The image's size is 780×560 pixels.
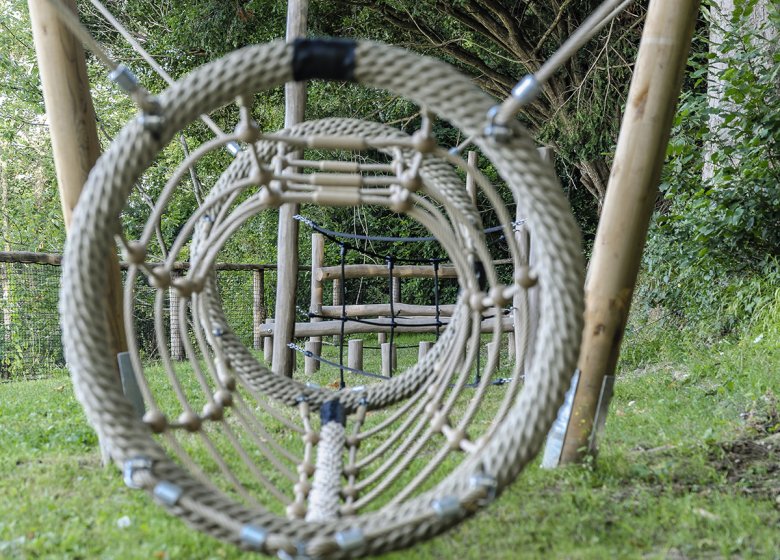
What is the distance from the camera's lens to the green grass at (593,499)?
1.56 metres

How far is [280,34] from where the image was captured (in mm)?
7859

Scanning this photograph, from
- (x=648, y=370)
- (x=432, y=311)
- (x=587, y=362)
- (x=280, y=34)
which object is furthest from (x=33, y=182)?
(x=587, y=362)

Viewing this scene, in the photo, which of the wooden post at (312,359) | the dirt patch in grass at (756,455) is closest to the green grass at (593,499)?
the dirt patch in grass at (756,455)

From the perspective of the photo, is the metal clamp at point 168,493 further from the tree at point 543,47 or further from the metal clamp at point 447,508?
the tree at point 543,47

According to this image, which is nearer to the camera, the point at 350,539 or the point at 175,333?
the point at 350,539

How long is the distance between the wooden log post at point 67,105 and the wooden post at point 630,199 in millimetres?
1422

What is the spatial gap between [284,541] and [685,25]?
174cm

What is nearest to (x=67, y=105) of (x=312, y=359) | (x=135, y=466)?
(x=135, y=466)

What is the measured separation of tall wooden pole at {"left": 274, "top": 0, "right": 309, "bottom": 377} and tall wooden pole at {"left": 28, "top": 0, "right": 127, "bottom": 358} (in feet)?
5.39

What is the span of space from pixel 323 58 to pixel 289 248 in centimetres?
298

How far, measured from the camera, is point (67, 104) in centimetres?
224

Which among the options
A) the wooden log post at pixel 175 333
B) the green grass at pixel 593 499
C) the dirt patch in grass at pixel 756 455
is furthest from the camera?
the wooden log post at pixel 175 333

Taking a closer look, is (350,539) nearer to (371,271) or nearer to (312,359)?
(312,359)

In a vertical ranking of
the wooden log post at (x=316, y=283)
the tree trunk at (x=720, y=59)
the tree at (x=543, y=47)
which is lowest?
the wooden log post at (x=316, y=283)
